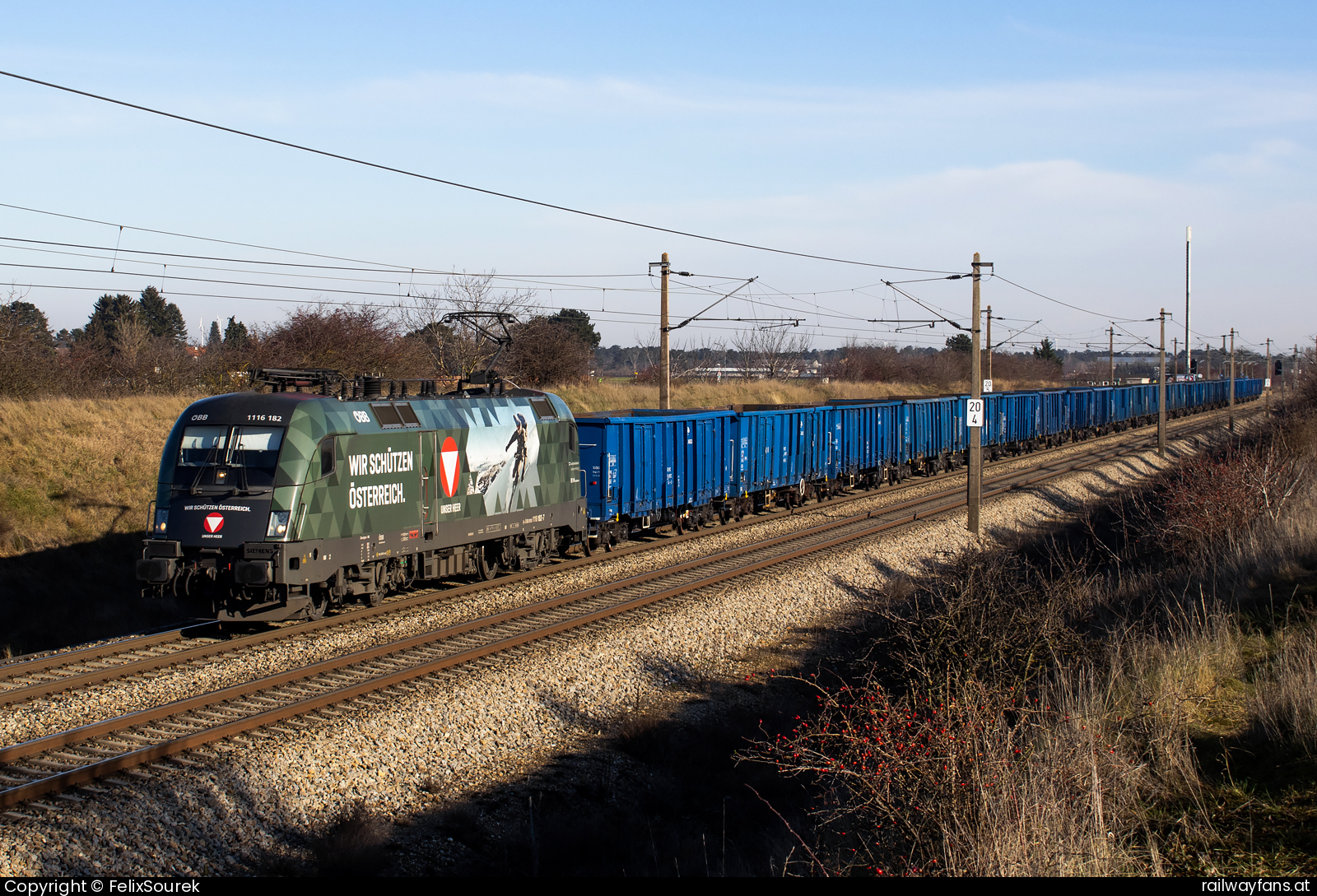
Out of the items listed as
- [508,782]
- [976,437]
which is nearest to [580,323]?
[976,437]

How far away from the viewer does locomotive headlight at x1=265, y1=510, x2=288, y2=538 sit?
40.4ft

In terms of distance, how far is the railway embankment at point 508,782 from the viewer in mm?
7301

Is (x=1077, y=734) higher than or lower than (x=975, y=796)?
higher

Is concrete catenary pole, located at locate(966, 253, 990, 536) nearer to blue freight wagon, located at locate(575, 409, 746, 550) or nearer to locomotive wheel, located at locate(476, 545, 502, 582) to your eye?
blue freight wagon, located at locate(575, 409, 746, 550)

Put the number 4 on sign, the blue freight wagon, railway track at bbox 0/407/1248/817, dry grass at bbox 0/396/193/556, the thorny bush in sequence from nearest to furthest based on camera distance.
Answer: the thorny bush
railway track at bbox 0/407/1248/817
dry grass at bbox 0/396/193/556
the blue freight wagon
the number 4 on sign

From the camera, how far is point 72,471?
21422 mm

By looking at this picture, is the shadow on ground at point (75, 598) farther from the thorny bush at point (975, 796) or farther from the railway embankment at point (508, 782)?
the thorny bush at point (975, 796)

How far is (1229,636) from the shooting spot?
10.6 m

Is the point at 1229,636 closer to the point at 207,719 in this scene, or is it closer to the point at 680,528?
the point at 207,719

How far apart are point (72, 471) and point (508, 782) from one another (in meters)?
17.2

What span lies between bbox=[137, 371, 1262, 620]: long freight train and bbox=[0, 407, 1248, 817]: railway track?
1.45 m

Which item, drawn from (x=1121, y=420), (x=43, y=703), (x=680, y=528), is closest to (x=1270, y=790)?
(x=43, y=703)

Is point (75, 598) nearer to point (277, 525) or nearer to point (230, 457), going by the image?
point (230, 457)

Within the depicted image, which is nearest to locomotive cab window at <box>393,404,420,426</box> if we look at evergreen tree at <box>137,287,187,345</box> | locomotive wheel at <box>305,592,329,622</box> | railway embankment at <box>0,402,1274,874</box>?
locomotive wheel at <box>305,592,329,622</box>
